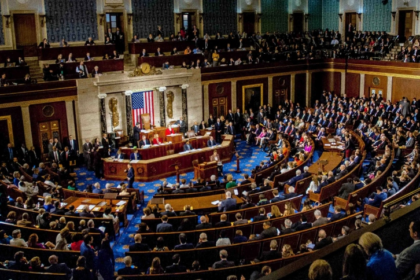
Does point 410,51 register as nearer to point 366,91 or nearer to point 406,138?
point 366,91

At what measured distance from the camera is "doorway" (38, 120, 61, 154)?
19672 millimetres

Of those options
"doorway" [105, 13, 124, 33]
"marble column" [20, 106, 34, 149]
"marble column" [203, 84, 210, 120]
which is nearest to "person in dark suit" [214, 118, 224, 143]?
"marble column" [203, 84, 210, 120]

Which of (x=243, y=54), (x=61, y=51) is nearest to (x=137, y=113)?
(x=61, y=51)

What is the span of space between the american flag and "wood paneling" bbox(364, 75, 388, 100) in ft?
40.8

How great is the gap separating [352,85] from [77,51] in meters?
15.6

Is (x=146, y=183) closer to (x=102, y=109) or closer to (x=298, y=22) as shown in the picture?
(x=102, y=109)

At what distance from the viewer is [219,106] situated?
2497cm

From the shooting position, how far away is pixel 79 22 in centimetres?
2320

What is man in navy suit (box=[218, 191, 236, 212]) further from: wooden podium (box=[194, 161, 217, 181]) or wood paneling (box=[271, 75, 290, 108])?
wood paneling (box=[271, 75, 290, 108])

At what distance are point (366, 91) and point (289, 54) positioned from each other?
16.3ft

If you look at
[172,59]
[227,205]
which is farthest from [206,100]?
[227,205]

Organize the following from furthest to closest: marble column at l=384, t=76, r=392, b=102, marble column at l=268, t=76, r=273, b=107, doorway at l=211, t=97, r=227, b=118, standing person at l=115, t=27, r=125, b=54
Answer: marble column at l=268, t=76, r=273, b=107 < doorway at l=211, t=97, r=227, b=118 < marble column at l=384, t=76, r=392, b=102 < standing person at l=115, t=27, r=125, b=54

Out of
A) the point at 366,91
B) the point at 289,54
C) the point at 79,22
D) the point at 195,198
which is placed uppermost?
the point at 79,22

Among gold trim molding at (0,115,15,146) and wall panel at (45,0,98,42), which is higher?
wall panel at (45,0,98,42)
